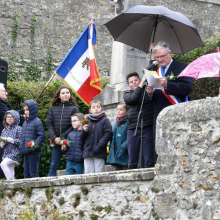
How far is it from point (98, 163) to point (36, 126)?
1323 millimetres

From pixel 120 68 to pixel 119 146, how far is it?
3132 mm

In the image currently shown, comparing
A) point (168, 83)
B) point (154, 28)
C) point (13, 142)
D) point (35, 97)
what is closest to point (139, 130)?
point (168, 83)

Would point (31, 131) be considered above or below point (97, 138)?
above

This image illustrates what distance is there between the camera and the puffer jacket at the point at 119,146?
297 inches

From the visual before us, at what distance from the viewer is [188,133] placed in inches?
216

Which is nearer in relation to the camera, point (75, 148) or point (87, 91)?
point (75, 148)

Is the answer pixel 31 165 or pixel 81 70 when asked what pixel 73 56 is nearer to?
pixel 81 70

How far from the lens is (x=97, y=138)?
25.5ft

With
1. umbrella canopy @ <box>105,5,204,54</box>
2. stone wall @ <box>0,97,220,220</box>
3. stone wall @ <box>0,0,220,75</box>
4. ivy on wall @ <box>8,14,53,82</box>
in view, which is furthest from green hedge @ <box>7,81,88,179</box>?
stone wall @ <box>0,0,220,75</box>

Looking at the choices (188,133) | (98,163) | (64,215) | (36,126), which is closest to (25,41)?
(36,126)

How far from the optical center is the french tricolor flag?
9.67 meters

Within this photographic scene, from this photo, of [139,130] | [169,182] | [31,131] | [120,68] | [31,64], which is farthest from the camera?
[31,64]

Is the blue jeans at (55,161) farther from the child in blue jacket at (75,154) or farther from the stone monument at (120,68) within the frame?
the stone monument at (120,68)

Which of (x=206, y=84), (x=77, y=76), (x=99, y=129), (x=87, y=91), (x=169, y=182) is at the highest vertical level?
(x=77, y=76)
